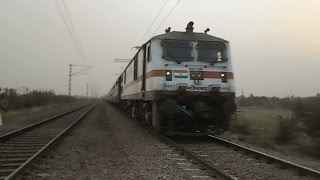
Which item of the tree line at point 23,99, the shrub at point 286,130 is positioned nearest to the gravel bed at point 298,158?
the shrub at point 286,130

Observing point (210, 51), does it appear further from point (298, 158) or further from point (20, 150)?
point (20, 150)

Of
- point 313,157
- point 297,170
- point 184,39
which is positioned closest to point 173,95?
point 184,39

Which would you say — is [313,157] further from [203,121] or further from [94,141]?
[94,141]

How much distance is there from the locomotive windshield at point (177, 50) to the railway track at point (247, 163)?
2841 mm

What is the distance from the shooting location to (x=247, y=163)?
1010 centimetres

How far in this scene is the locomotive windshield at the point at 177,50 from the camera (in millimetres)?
14461

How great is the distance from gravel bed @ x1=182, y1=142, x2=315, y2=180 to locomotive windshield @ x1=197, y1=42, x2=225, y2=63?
3.34 m

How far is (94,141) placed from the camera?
14477 mm

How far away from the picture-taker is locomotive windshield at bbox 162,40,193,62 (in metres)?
14.5

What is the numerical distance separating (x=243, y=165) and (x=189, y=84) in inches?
190

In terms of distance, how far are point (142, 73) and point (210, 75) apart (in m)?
3.51

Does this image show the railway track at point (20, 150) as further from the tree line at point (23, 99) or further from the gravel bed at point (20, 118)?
the tree line at point (23, 99)

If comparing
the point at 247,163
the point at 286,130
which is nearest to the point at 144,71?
the point at 286,130

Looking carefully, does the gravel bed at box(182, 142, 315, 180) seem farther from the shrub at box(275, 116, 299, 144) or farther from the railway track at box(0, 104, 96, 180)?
the shrub at box(275, 116, 299, 144)
